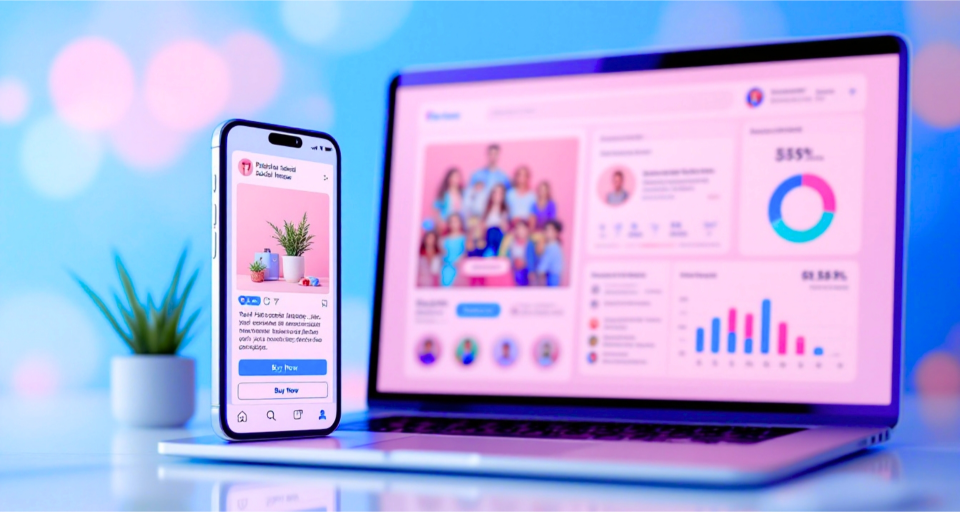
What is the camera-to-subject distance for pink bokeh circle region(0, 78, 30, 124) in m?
2.06

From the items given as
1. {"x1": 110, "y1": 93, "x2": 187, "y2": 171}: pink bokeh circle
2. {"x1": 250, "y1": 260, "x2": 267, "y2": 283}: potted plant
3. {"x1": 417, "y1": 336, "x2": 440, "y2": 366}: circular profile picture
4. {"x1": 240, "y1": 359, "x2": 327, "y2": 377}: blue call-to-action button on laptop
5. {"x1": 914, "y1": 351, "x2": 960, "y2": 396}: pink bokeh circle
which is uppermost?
{"x1": 110, "y1": 93, "x2": 187, "y2": 171}: pink bokeh circle

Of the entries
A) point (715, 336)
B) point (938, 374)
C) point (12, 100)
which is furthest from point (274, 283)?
point (12, 100)

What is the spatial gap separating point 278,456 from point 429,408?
1.28 ft

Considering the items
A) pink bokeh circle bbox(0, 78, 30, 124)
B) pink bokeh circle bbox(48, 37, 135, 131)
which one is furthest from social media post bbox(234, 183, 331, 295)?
pink bokeh circle bbox(0, 78, 30, 124)

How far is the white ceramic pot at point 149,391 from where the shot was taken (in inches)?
41.3

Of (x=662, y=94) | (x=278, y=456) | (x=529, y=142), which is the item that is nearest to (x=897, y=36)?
(x=662, y=94)

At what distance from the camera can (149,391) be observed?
105 centimetres

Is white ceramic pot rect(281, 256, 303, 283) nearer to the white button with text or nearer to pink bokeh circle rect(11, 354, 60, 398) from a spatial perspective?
the white button with text

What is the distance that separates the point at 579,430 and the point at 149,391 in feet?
1.68

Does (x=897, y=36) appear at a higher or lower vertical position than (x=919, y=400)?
higher

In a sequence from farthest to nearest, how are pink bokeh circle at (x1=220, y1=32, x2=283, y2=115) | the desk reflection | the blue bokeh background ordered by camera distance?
pink bokeh circle at (x1=220, y1=32, x2=283, y2=115) < the blue bokeh background < the desk reflection

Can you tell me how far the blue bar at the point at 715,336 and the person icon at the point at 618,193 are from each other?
172 millimetres

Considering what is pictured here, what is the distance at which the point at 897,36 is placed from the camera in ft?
3.10

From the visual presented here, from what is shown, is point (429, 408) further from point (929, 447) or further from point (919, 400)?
point (919, 400)
